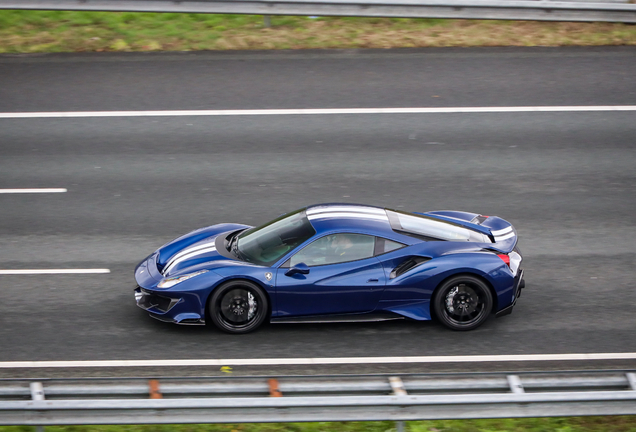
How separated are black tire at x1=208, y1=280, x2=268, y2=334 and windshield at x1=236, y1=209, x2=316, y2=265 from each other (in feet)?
1.10

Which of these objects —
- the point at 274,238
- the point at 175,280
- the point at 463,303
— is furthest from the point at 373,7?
the point at 175,280

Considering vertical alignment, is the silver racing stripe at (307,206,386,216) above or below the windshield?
above

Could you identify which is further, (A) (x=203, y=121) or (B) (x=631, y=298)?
(A) (x=203, y=121)

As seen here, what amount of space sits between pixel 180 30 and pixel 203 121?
3.76 meters

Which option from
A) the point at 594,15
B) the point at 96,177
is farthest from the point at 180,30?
the point at 594,15

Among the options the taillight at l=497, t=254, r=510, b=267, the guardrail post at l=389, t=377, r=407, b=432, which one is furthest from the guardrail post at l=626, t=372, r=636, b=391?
the taillight at l=497, t=254, r=510, b=267

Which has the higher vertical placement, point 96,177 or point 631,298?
point 96,177

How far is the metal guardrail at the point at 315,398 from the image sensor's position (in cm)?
572

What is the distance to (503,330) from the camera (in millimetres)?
8445

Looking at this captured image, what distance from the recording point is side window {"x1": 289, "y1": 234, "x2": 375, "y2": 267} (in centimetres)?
825

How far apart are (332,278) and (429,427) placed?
6.98 feet

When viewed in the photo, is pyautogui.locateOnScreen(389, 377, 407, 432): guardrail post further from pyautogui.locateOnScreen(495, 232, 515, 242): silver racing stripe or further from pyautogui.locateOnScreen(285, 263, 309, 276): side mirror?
pyautogui.locateOnScreen(495, 232, 515, 242): silver racing stripe

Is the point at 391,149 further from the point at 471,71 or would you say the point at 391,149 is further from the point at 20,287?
the point at 20,287

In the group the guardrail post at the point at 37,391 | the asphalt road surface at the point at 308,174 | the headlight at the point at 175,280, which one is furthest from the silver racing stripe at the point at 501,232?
the guardrail post at the point at 37,391
